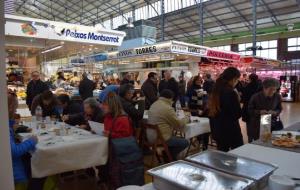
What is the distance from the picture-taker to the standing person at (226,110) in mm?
2650

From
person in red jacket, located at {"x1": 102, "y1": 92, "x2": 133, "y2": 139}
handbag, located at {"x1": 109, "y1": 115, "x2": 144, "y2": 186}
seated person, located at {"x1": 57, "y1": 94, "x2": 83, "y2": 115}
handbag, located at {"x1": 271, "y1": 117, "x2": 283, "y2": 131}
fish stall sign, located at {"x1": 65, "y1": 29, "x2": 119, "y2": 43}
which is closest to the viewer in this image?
handbag, located at {"x1": 109, "y1": 115, "x2": 144, "y2": 186}

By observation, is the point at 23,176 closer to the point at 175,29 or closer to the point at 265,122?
the point at 265,122

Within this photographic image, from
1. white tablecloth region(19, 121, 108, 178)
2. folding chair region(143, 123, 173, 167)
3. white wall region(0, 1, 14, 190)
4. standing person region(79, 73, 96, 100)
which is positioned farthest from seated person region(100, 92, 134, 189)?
standing person region(79, 73, 96, 100)

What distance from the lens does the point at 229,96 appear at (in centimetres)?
264

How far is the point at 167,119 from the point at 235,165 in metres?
2.25

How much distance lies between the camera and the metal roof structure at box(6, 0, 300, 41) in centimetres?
1674

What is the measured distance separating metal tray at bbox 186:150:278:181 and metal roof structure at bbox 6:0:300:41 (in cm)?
1642

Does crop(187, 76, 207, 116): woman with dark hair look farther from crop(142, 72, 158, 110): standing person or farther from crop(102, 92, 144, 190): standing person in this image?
crop(102, 92, 144, 190): standing person

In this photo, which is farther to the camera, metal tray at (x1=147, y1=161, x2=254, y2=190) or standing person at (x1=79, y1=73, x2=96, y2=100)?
standing person at (x1=79, y1=73, x2=96, y2=100)

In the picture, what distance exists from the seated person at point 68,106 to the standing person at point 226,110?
2.28m

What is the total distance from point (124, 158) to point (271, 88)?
6.12 feet

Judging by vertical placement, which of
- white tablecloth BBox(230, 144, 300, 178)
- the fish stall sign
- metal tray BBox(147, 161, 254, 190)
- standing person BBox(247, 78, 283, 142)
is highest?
the fish stall sign

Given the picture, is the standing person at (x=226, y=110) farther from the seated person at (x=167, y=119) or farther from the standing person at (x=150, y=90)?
the standing person at (x=150, y=90)

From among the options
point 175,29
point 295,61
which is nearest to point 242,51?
point 295,61
